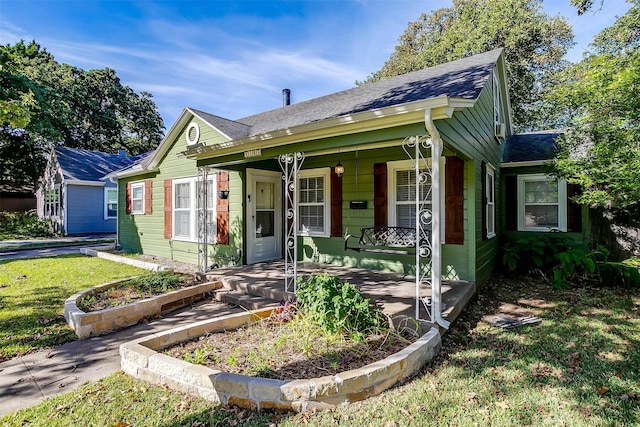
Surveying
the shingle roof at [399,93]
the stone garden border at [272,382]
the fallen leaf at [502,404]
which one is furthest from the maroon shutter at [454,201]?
the fallen leaf at [502,404]

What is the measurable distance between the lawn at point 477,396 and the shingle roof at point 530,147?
5.14 metres

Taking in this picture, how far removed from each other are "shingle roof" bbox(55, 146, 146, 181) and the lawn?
1592 cm

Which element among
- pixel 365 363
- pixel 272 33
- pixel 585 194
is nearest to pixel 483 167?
pixel 585 194

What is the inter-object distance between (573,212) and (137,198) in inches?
476

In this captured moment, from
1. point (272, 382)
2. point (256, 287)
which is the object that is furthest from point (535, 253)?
point (272, 382)

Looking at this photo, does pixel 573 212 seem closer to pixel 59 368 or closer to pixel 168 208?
pixel 59 368

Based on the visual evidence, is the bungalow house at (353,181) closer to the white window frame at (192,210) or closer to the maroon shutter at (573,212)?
the white window frame at (192,210)

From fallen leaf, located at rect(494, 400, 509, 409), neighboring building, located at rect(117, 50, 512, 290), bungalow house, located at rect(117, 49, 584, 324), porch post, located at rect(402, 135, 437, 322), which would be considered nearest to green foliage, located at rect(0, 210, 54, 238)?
neighboring building, located at rect(117, 50, 512, 290)

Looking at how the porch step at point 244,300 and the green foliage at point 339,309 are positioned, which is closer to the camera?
the green foliage at point 339,309

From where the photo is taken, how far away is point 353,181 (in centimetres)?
676

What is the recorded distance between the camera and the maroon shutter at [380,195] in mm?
6285

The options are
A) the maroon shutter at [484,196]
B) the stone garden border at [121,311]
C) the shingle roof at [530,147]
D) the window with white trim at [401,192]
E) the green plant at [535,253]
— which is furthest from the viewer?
the shingle roof at [530,147]

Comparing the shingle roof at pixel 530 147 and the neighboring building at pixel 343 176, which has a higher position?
the shingle roof at pixel 530 147

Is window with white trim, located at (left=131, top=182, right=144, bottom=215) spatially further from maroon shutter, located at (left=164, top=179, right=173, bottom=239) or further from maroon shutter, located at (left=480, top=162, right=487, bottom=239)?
maroon shutter, located at (left=480, top=162, right=487, bottom=239)
